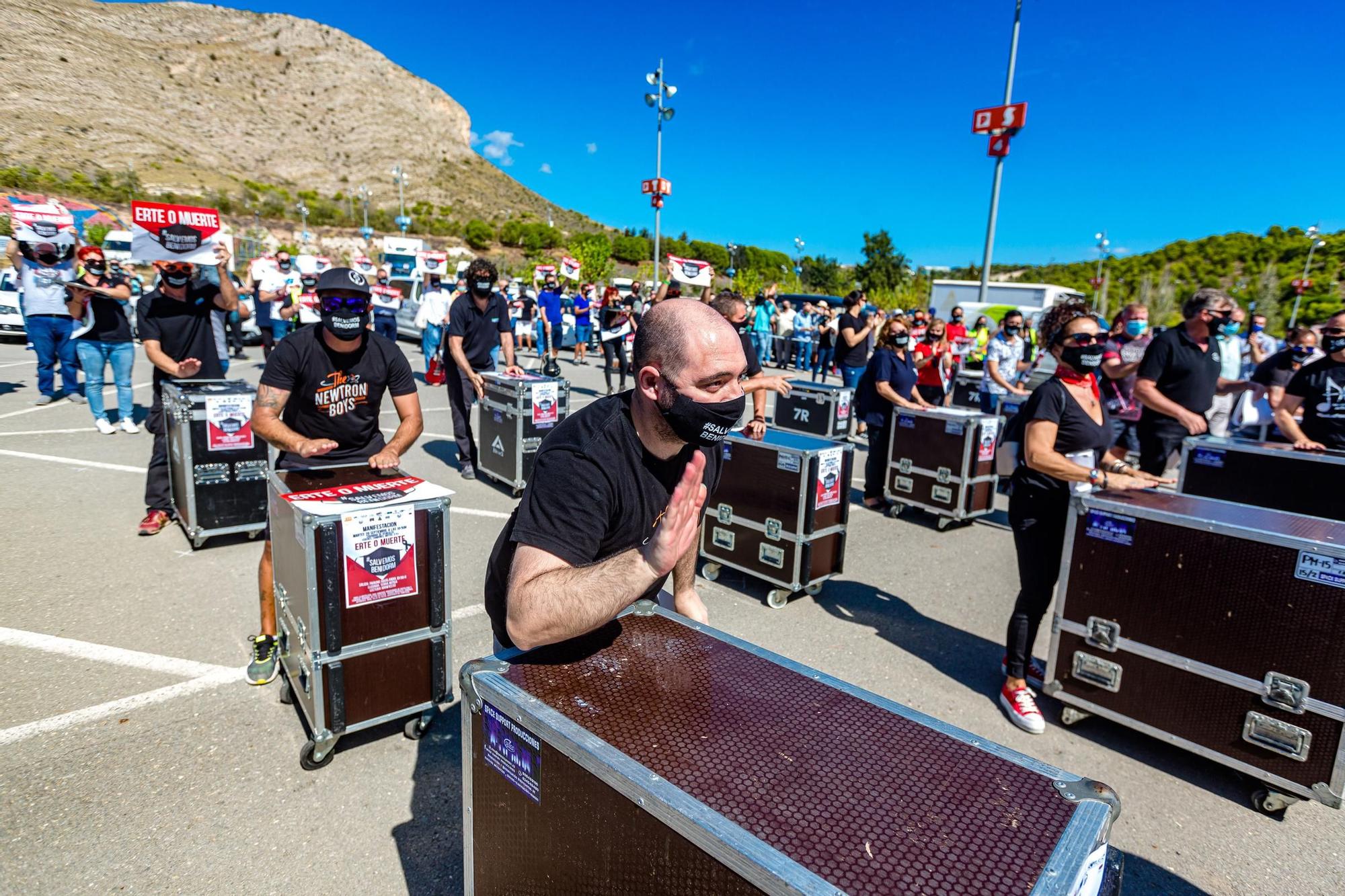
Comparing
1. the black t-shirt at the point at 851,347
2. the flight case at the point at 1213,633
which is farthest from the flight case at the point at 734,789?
the black t-shirt at the point at 851,347

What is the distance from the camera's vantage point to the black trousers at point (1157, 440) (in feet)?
18.1

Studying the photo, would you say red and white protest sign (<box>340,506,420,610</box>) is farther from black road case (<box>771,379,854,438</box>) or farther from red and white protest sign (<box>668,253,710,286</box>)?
black road case (<box>771,379,854,438</box>)

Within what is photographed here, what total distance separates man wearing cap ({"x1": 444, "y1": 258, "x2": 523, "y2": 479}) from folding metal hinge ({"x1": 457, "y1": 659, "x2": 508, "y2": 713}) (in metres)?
6.06

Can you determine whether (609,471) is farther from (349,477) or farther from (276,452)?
(276,452)

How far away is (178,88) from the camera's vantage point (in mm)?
100375

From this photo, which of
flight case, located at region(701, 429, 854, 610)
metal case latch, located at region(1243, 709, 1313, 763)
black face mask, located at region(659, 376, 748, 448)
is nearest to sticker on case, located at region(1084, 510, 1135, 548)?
metal case latch, located at region(1243, 709, 1313, 763)

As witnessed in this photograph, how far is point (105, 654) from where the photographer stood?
3.83 meters

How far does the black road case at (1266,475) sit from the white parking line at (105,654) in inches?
252

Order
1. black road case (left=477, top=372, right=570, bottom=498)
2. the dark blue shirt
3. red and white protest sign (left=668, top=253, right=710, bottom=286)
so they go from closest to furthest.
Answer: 1. black road case (left=477, top=372, right=570, bottom=498)
2. the dark blue shirt
3. red and white protest sign (left=668, top=253, right=710, bottom=286)

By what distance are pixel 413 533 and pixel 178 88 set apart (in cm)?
13061

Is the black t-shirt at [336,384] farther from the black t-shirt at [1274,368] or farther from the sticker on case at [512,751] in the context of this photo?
the black t-shirt at [1274,368]

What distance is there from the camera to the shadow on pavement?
251cm

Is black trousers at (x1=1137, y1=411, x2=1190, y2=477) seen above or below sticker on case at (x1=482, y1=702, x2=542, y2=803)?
above

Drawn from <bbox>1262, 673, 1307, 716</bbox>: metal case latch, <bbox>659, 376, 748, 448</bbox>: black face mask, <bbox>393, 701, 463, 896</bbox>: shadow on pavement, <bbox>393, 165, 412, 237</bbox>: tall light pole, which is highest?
<bbox>393, 165, 412, 237</bbox>: tall light pole
